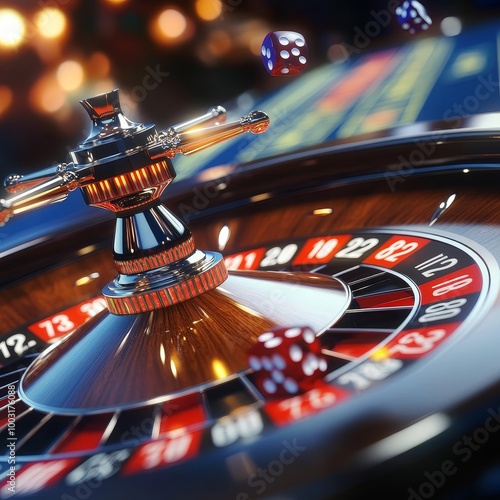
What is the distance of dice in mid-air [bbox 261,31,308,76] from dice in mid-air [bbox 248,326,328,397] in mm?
1001

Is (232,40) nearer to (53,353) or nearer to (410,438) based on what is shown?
(53,353)

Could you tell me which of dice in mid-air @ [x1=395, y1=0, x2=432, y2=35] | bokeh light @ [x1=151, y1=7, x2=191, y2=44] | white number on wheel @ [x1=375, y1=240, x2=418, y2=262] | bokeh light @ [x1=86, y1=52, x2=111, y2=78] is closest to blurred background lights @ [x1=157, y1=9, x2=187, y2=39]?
bokeh light @ [x1=151, y1=7, x2=191, y2=44]

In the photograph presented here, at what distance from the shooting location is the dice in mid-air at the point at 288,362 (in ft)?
3.23

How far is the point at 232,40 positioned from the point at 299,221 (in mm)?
5936

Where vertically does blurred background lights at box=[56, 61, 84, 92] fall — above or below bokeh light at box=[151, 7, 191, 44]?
below

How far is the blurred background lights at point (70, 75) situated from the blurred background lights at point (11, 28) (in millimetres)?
377

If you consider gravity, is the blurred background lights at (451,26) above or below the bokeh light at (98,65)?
below

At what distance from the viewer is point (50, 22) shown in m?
5.28

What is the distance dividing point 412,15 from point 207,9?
2585mm

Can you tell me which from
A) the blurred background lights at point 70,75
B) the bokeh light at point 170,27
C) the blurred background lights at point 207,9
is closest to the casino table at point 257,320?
the blurred background lights at point 70,75

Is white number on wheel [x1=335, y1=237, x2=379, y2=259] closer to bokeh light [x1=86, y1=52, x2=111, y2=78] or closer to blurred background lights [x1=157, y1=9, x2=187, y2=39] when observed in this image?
bokeh light [x1=86, y1=52, x2=111, y2=78]

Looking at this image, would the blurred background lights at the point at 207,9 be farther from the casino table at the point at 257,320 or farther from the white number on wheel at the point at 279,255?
the white number on wheel at the point at 279,255

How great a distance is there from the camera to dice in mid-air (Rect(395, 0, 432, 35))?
5.16m

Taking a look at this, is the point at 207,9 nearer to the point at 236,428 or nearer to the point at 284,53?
Answer: the point at 284,53
